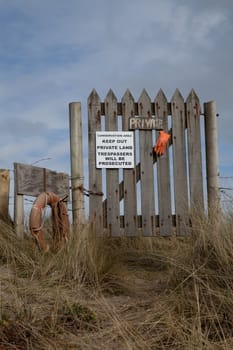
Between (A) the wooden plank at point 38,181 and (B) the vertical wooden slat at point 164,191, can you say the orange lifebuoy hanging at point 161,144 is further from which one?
(A) the wooden plank at point 38,181

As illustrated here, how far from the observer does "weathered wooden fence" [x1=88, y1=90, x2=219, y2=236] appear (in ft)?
24.4

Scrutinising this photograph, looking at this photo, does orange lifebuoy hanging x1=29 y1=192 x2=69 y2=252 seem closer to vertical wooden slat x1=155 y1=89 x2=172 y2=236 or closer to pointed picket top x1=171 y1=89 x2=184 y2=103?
vertical wooden slat x1=155 y1=89 x2=172 y2=236

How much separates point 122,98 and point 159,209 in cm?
165

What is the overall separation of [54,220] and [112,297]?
6.88 ft

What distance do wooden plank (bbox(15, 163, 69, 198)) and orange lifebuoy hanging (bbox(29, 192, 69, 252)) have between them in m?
0.30

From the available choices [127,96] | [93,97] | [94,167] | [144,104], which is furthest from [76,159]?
[144,104]

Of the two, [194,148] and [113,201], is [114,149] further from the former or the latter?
[194,148]

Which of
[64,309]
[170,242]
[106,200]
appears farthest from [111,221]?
[64,309]

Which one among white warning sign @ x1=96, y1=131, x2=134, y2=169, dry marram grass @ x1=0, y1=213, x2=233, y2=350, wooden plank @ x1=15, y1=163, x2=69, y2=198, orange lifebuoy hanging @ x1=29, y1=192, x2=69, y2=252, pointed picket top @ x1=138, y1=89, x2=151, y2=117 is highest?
pointed picket top @ x1=138, y1=89, x2=151, y2=117

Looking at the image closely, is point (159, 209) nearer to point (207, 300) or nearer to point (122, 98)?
point (122, 98)

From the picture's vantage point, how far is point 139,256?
6688 millimetres

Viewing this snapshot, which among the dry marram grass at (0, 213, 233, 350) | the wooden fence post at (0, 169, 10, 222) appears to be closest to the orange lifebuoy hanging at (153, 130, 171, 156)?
the dry marram grass at (0, 213, 233, 350)

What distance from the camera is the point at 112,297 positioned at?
4.79 meters

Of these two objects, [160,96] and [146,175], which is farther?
[160,96]
